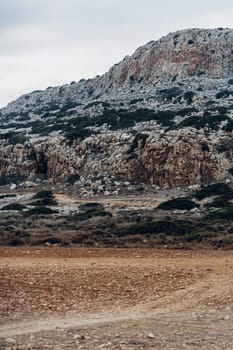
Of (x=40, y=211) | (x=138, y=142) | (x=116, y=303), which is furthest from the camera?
(x=138, y=142)

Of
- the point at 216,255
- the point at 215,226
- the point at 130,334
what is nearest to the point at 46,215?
the point at 215,226

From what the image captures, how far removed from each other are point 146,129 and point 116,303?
4372 cm

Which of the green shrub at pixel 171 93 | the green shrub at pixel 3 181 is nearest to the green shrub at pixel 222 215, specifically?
the green shrub at pixel 3 181

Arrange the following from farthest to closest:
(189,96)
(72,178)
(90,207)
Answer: (189,96), (72,178), (90,207)

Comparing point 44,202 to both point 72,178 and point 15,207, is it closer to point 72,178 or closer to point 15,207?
point 15,207

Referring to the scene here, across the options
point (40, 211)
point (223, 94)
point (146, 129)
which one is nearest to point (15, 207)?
point (40, 211)

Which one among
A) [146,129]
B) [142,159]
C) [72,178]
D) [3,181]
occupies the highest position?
[146,129]

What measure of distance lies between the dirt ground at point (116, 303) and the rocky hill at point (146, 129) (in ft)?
101

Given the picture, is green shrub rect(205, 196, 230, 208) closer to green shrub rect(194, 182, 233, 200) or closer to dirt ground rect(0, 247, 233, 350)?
green shrub rect(194, 182, 233, 200)

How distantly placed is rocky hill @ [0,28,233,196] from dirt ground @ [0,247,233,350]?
30.7 m

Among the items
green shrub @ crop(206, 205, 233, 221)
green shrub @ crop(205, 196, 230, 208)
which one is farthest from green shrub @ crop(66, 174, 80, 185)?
green shrub @ crop(206, 205, 233, 221)

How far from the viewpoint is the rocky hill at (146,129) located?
4625 cm

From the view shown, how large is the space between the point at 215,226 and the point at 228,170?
2200 centimetres

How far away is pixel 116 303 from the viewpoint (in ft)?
36.3
